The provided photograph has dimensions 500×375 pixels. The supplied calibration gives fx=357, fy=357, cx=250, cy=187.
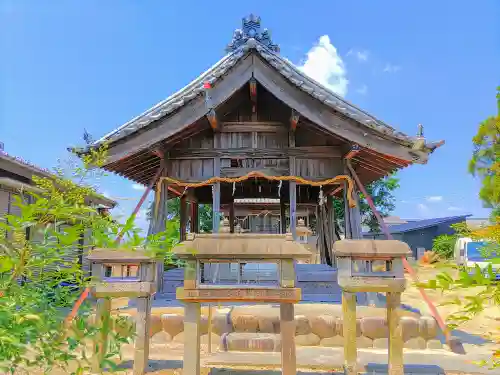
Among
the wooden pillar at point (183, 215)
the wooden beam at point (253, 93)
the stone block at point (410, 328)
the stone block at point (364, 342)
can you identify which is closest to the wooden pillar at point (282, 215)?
the wooden pillar at point (183, 215)

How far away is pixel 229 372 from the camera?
18.0 ft

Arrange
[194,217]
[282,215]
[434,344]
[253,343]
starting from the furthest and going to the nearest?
1. [282,215]
2. [194,217]
3. [434,344]
4. [253,343]

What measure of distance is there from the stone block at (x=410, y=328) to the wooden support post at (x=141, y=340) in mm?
4841

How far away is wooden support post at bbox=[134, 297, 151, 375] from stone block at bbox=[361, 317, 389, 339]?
4.17m

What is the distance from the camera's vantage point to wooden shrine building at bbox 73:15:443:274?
8141 millimetres

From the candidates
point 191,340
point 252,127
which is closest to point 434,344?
point 191,340

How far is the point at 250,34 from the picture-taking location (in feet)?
36.8

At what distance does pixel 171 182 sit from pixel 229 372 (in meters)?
4.84

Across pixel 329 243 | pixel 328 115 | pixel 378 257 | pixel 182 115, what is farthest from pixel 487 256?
pixel 329 243

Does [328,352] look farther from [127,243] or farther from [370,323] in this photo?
[127,243]

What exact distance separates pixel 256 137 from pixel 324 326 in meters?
4.71

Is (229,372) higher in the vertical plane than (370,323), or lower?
lower

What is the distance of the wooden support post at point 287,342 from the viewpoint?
15.1 feet

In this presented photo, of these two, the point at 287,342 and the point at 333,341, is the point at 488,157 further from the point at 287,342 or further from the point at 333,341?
the point at 333,341
